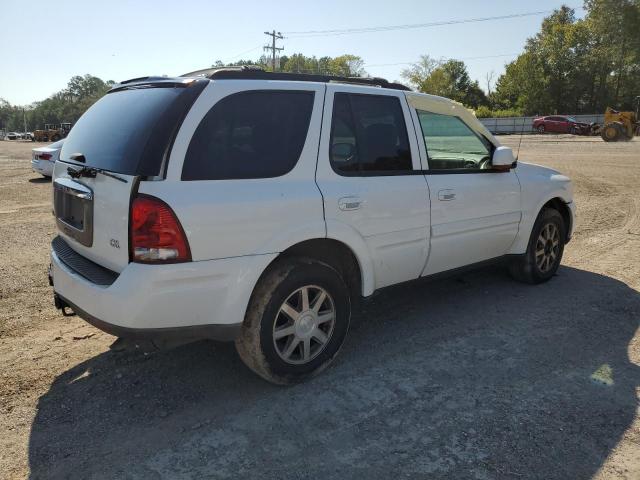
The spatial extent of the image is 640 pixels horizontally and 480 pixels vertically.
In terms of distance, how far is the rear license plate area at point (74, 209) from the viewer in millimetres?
3061

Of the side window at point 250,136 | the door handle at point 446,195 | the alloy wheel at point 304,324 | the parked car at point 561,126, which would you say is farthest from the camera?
the parked car at point 561,126

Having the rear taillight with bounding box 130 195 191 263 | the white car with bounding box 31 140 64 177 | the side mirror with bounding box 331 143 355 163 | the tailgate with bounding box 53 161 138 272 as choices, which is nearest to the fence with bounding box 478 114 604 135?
the white car with bounding box 31 140 64 177

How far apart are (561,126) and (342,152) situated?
1757 inches

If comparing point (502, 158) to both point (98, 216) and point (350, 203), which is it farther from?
point (98, 216)

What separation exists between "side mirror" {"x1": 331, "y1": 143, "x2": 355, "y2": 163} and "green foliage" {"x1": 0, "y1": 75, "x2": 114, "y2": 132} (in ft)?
457

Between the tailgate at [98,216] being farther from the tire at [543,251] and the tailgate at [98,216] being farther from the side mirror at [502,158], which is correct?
the tire at [543,251]

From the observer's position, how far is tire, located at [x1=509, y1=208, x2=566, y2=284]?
5176mm

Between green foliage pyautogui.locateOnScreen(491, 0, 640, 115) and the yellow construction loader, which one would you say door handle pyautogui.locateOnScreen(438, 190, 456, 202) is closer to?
the yellow construction loader

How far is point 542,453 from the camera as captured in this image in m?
2.69

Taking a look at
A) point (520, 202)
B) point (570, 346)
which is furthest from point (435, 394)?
point (520, 202)

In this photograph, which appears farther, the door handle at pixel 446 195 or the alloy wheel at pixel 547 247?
the alloy wheel at pixel 547 247

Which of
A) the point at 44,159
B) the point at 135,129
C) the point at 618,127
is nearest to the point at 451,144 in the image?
the point at 135,129

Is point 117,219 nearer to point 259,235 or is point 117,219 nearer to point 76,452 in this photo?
point 259,235

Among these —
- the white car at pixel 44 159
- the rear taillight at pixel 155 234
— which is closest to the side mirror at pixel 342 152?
the rear taillight at pixel 155 234
